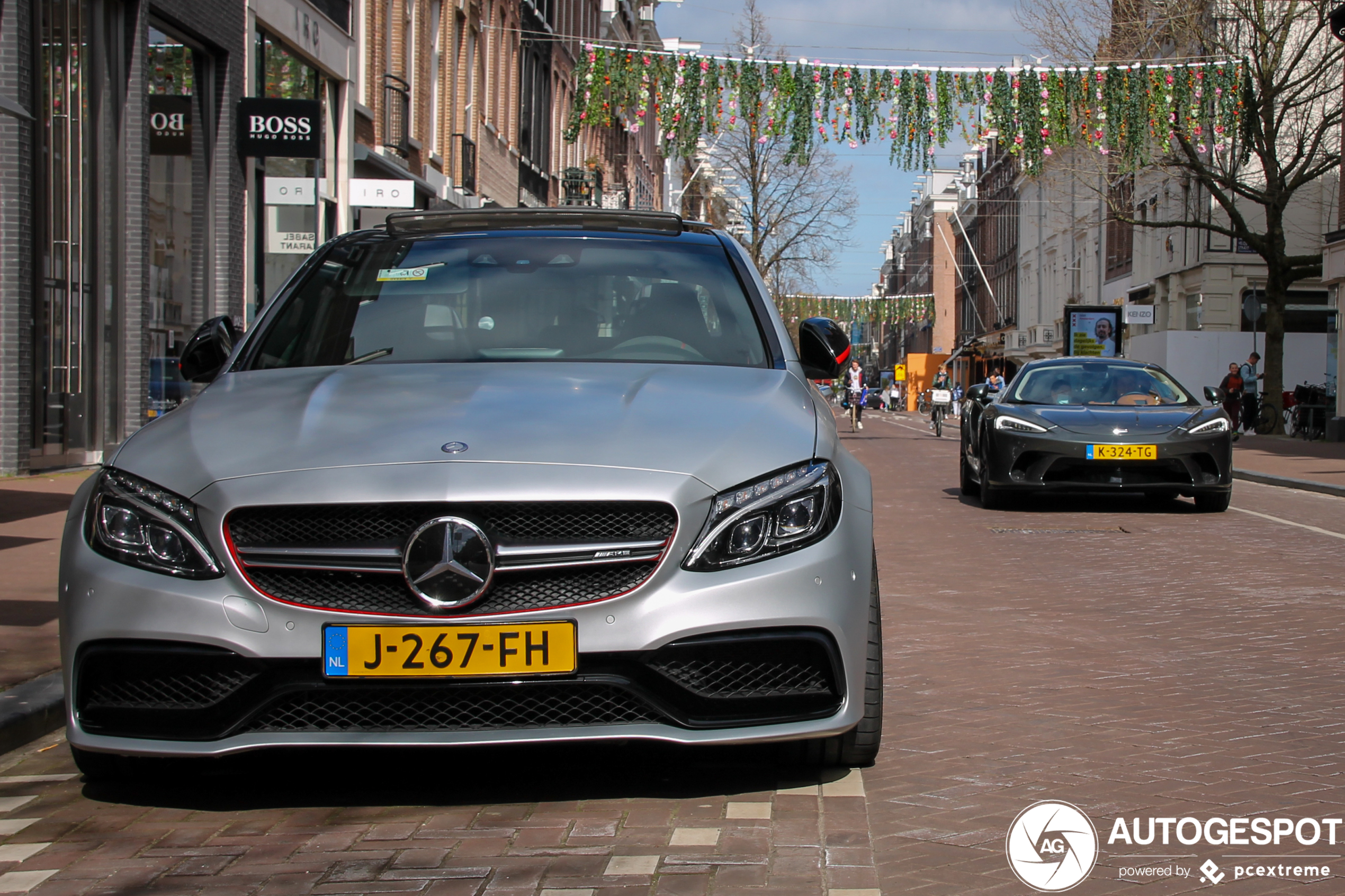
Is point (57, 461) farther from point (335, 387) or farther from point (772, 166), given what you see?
point (772, 166)

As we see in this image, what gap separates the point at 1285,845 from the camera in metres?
3.65

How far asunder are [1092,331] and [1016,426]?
25.5m

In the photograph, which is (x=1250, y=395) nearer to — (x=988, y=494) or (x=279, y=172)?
(x=988, y=494)

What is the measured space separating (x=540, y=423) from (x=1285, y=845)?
2068mm

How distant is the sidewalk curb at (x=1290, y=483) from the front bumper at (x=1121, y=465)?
3894 millimetres

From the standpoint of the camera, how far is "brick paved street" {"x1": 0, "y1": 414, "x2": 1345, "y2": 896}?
341 centimetres

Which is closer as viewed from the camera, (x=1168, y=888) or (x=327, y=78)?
(x=1168, y=888)

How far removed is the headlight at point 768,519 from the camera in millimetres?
3662

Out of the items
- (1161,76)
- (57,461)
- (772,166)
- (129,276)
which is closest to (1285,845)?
(57,461)

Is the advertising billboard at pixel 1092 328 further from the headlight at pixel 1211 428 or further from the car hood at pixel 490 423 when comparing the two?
the car hood at pixel 490 423

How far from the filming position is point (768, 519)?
374 cm

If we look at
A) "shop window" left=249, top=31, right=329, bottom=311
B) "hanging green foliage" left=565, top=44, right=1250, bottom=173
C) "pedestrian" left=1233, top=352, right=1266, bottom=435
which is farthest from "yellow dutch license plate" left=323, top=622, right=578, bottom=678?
"pedestrian" left=1233, top=352, right=1266, bottom=435

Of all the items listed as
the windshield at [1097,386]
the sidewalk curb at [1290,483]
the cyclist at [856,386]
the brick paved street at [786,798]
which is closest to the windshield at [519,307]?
the brick paved street at [786,798]

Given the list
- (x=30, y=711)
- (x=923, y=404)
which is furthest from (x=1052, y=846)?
(x=923, y=404)
